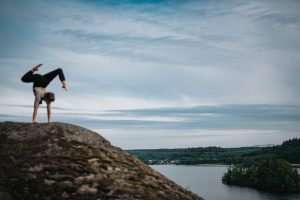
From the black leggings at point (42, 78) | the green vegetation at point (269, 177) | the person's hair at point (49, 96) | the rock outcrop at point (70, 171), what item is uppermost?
the black leggings at point (42, 78)

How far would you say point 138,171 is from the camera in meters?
→ 9.09

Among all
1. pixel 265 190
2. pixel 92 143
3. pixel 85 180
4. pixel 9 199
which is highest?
pixel 92 143

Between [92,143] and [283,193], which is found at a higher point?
[92,143]

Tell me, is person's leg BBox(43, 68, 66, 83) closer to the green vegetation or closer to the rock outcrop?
the rock outcrop

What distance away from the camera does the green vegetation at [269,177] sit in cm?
14412

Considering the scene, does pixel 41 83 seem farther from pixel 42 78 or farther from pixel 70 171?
pixel 70 171

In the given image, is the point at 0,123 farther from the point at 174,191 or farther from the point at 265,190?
the point at 265,190

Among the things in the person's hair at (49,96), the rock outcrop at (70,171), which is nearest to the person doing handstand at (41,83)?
the person's hair at (49,96)

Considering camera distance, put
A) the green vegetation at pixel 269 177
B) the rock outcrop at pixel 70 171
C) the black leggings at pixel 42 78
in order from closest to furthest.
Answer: the rock outcrop at pixel 70 171, the black leggings at pixel 42 78, the green vegetation at pixel 269 177

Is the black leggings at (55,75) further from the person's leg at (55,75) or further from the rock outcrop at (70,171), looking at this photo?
the rock outcrop at (70,171)

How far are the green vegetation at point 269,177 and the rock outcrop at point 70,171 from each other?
148 metres

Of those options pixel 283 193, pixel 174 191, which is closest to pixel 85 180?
pixel 174 191

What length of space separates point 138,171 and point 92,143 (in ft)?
5.67

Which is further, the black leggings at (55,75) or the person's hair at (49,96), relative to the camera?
the person's hair at (49,96)
